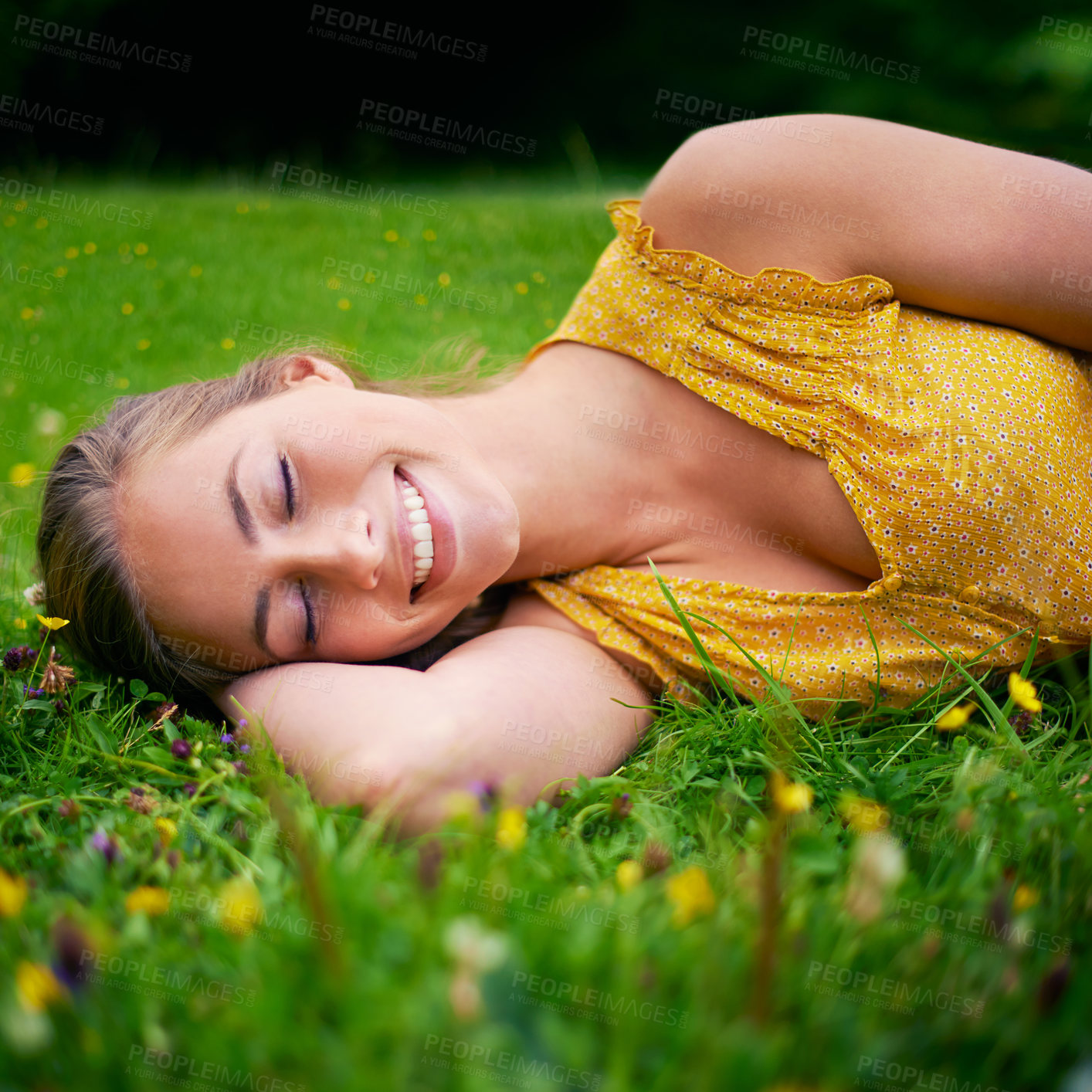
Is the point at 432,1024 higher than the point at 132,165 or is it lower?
higher

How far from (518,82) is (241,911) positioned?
14.5 m

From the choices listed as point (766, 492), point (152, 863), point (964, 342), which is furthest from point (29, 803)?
point (964, 342)

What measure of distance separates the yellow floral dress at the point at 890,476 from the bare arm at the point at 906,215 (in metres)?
0.06

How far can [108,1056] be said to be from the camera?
3.11 feet

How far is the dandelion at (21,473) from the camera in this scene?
3422mm

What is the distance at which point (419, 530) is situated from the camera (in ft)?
6.60

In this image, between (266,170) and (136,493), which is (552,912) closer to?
(136,493)

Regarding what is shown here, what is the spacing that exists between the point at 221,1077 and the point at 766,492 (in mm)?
1662

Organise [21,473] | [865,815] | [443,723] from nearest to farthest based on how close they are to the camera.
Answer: [865,815] → [443,723] → [21,473]

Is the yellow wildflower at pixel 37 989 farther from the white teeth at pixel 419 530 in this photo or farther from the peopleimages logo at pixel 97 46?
the peopleimages logo at pixel 97 46

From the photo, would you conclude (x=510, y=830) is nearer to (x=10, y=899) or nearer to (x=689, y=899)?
(x=689, y=899)

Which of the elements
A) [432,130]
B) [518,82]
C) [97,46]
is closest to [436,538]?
[432,130]

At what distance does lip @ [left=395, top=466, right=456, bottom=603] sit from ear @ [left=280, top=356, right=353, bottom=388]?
19.1 inches

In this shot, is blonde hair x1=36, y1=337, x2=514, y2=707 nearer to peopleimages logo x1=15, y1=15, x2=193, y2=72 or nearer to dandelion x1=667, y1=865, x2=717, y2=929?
dandelion x1=667, y1=865, x2=717, y2=929
